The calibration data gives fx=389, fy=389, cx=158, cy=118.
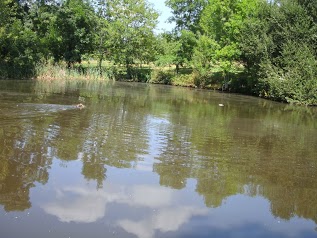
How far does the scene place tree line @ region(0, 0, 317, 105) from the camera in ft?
96.9

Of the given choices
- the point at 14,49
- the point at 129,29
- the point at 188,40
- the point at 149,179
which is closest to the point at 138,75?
the point at 129,29

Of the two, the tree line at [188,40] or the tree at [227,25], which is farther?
the tree at [227,25]

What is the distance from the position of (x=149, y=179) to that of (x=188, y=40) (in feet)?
129

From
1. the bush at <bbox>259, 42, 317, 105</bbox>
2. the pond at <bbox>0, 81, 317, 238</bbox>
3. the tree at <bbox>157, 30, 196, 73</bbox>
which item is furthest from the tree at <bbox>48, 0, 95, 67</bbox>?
the pond at <bbox>0, 81, 317, 238</bbox>

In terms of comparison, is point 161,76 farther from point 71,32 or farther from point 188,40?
point 71,32

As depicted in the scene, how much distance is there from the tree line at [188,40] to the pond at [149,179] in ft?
53.6

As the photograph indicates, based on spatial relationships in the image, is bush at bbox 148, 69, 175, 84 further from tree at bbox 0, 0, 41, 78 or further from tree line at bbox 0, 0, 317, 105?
tree at bbox 0, 0, 41, 78

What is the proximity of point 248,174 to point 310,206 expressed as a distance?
1877mm

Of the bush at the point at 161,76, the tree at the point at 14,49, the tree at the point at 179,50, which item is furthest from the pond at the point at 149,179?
the tree at the point at 179,50

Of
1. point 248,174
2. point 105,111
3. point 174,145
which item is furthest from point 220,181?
point 105,111

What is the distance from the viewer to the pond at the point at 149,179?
5.92 m

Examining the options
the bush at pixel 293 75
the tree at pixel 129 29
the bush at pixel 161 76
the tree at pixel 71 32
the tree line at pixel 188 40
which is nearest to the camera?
the bush at pixel 293 75

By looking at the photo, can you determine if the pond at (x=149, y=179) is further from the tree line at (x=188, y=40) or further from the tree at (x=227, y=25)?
the tree at (x=227, y=25)

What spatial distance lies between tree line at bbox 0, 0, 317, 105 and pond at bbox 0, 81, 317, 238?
643 inches
